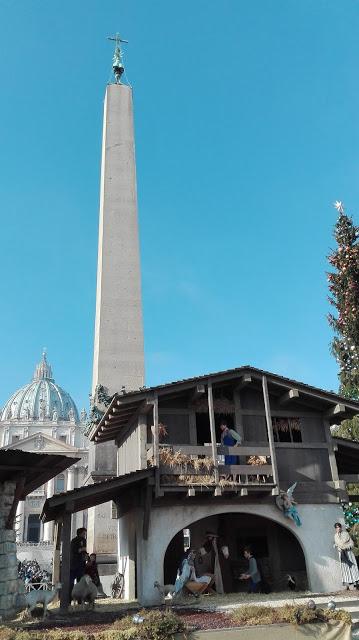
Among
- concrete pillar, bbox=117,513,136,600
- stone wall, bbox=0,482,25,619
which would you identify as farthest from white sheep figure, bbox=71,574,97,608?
concrete pillar, bbox=117,513,136,600

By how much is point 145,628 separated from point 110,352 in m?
13.7

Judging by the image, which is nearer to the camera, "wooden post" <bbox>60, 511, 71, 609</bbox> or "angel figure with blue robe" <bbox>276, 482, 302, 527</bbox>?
"wooden post" <bbox>60, 511, 71, 609</bbox>

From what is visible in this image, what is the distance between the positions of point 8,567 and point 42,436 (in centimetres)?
10201

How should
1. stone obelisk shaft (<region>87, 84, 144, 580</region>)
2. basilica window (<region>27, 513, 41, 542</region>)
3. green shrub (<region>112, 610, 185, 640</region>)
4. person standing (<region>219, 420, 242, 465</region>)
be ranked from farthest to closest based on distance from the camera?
basilica window (<region>27, 513, 41, 542</region>) → stone obelisk shaft (<region>87, 84, 144, 580</region>) → person standing (<region>219, 420, 242, 465</region>) → green shrub (<region>112, 610, 185, 640</region>)

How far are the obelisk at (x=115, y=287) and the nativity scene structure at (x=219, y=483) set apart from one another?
151mm

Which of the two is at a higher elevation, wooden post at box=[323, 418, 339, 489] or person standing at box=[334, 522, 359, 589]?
wooden post at box=[323, 418, 339, 489]

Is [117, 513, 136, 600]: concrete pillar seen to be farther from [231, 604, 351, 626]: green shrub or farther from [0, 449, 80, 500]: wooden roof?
[231, 604, 351, 626]: green shrub

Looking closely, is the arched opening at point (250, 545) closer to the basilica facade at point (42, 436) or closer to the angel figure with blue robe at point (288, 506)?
the angel figure with blue robe at point (288, 506)

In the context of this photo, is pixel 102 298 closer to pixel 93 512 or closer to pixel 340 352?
pixel 93 512

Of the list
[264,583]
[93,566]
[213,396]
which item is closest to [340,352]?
[213,396]

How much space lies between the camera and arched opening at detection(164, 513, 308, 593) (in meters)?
18.5

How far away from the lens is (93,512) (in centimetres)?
2227

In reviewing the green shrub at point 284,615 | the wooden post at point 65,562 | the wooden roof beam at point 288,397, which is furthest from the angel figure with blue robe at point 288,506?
the wooden post at point 65,562

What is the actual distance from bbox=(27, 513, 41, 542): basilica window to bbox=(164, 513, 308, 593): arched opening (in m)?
96.8
